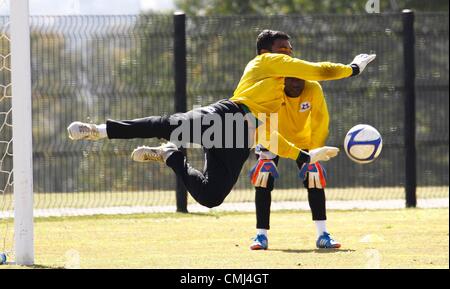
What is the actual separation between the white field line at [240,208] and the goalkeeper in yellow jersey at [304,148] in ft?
15.1

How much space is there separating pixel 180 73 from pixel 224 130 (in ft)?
20.6

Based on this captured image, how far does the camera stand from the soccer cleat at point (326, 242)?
35.6 feet

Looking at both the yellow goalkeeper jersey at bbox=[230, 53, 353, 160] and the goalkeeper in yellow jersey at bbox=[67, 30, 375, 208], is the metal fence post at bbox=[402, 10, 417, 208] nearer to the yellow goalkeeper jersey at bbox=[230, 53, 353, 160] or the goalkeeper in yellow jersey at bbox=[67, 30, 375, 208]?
the goalkeeper in yellow jersey at bbox=[67, 30, 375, 208]

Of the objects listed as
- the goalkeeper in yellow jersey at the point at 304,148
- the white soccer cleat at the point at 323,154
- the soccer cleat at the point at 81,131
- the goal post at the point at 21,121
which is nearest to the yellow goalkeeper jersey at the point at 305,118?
the goalkeeper in yellow jersey at the point at 304,148

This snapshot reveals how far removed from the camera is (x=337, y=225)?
1348 centimetres

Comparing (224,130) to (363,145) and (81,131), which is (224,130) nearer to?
(81,131)

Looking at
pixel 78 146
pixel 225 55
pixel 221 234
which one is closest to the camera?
pixel 221 234

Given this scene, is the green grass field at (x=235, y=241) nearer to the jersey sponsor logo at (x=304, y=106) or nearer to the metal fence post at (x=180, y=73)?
the metal fence post at (x=180, y=73)

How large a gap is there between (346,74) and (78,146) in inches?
287

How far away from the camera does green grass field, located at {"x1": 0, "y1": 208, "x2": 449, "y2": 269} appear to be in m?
9.80

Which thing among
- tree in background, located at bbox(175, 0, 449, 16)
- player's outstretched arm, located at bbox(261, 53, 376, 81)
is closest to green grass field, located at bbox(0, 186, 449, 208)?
player's outstretched arm, located at bbox(261, 53, 376, 81)
